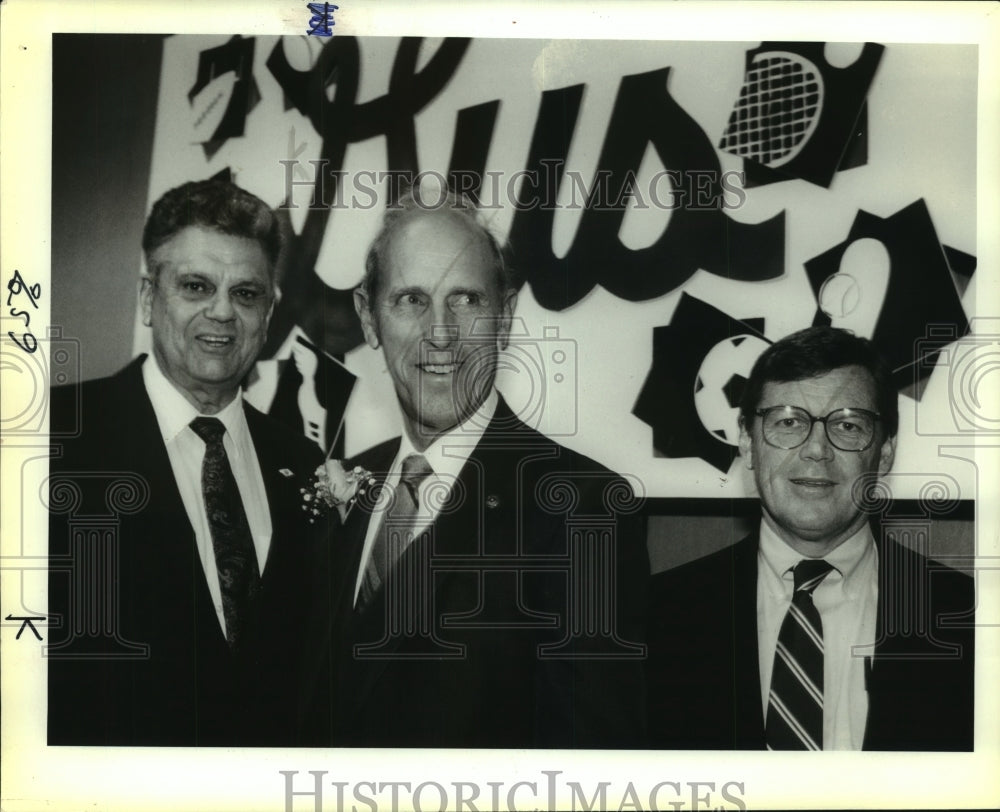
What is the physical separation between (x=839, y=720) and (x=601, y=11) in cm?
250

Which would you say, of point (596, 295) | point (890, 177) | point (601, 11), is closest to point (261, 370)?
point (596, 295)

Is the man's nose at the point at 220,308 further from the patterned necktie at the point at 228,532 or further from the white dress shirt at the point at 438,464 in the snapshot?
the white dress shirt at the point at 438,464

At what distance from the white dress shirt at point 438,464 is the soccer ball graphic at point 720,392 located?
2.26ft

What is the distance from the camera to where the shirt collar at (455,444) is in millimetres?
3736

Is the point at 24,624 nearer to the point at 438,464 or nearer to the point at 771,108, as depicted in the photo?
the point at 438,464

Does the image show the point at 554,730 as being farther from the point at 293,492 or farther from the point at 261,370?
the point at 261,370

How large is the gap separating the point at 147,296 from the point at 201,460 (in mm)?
575

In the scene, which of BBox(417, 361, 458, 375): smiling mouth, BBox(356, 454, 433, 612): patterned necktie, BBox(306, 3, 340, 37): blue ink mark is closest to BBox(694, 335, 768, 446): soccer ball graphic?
BBox(417, 361, 458, 375): smiling mouth

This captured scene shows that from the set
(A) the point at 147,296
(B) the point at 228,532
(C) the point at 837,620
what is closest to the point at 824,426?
(C) the point at 837,620

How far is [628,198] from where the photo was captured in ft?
12.2

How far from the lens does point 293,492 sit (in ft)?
12.3

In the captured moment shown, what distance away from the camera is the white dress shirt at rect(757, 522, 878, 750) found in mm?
3748

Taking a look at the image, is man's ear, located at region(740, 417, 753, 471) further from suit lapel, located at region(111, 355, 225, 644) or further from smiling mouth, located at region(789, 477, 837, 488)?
suit lapel, located at region(111, 355, 225, 644)

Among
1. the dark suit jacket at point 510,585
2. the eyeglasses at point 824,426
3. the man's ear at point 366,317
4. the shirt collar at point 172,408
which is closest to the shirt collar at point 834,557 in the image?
the eyeglasses at point 824,426
